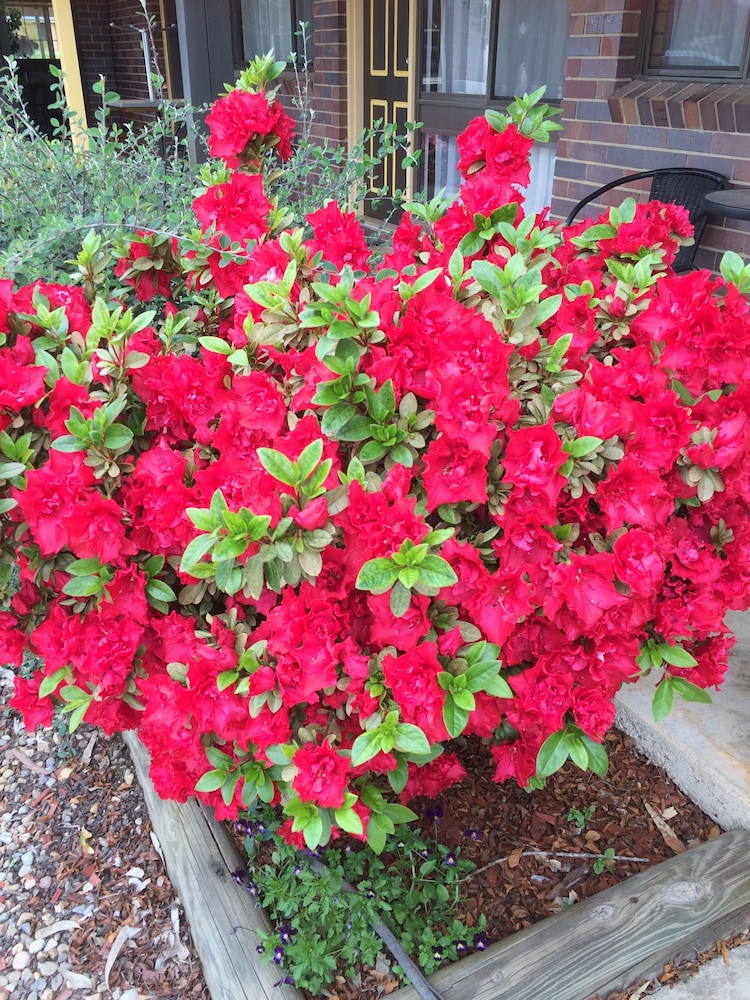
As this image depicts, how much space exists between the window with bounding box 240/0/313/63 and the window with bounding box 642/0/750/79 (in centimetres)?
335

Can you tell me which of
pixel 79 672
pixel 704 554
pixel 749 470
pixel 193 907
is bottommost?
pixel 193 907

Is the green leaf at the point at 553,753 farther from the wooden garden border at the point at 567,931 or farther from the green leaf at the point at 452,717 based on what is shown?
the wooden garden border at the point at 567,931

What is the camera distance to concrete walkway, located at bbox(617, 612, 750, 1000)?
180 centimetres

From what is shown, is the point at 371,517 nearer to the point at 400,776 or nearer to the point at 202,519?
the point at 202,519

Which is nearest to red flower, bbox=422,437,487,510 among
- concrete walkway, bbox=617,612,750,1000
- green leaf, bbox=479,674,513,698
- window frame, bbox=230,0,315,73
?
green leaf, bbox=479,674,513,698

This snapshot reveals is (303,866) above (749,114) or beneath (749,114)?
beneath

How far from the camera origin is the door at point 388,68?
17.3 ft

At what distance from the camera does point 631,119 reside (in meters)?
3.62

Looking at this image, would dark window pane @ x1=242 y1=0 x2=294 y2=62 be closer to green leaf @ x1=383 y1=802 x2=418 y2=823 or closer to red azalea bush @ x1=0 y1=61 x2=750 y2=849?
red azalea bush @ x1=0 y1=61 x2=750 y2=849

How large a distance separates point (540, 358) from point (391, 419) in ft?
0.92

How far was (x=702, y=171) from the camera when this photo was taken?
3.34 meters

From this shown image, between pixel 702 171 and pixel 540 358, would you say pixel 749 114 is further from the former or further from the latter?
pixel 540 358

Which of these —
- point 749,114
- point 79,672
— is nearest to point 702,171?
point 749,114

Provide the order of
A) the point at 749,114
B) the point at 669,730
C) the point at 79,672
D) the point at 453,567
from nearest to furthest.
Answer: the point at 453,567
the point at 79,672
the point at 669,730
the point at 749,114
